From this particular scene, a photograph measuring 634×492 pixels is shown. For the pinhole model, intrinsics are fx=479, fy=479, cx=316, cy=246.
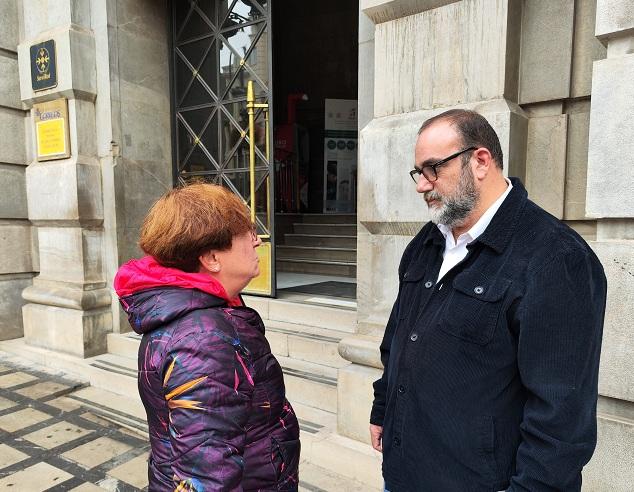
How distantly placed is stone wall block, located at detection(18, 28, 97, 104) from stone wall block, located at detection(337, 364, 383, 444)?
4.15 meters

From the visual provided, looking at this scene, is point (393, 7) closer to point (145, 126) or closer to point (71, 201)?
point (145, 126)

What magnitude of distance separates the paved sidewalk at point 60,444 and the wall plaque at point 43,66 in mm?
3210

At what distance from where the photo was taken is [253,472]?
145 centimetres

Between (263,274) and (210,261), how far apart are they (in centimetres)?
374

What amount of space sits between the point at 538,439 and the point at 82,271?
5.13m

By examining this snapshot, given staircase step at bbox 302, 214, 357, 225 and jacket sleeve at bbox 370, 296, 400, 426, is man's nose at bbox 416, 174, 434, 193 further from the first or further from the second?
staircase step at bbox 302, 214, 357, 225

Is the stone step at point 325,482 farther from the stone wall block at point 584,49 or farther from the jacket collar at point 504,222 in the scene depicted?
the stone wall block at point 584,49

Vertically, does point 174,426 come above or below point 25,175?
below

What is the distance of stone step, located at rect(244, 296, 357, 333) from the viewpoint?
14.6 ft

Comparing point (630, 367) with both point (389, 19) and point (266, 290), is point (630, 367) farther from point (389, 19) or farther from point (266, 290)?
point (266, 290)

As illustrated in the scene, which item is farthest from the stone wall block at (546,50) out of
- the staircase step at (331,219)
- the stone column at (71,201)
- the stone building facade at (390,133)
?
the staircase step at (331,219)

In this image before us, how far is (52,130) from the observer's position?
5.38 metres

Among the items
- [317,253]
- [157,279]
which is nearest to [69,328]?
[317,253]

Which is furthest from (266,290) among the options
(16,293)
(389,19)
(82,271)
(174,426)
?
(174,426)
